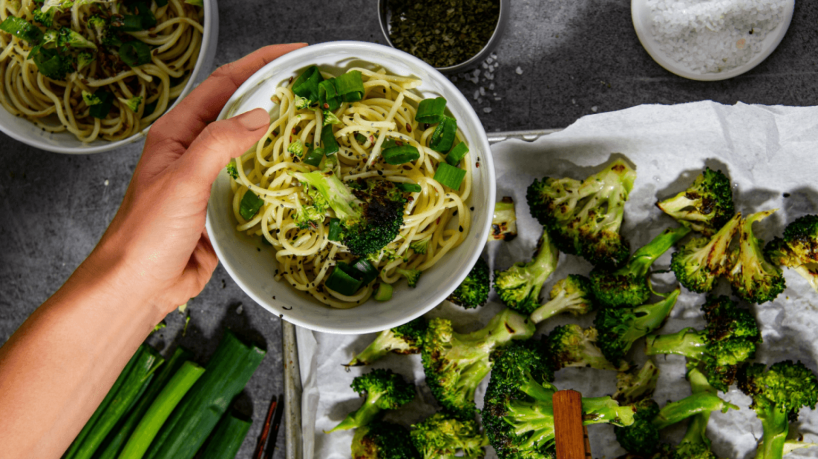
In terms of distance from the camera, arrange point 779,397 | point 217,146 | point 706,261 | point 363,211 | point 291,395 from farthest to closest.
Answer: point 291,395, point 706,261, point 779,397, point 363,211, point 217,146

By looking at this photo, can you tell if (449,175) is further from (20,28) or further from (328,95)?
(20,28)

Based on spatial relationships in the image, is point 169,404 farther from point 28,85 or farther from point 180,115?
point 28,85

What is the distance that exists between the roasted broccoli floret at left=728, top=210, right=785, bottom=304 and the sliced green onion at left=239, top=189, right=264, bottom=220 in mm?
1732

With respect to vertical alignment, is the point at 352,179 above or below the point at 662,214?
above

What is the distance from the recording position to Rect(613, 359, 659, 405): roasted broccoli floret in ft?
6.37

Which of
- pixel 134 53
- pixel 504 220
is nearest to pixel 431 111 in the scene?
pixel 504 220

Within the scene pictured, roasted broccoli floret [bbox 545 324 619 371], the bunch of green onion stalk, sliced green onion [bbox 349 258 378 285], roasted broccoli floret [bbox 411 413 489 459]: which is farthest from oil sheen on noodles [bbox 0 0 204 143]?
roasted broccoli floret [bbox 545 324 619 371]

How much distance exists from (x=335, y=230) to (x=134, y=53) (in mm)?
1312

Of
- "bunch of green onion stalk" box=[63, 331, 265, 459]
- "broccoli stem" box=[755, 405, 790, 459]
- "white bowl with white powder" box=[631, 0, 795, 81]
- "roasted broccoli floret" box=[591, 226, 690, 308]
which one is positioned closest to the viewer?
"broccoli stem" box=[755, 405, 790, 459]

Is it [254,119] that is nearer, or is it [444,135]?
[254,119]

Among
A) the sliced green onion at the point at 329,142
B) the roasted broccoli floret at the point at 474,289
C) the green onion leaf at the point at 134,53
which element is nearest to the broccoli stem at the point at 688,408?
the roasted broccoli floret at the point at 474,289

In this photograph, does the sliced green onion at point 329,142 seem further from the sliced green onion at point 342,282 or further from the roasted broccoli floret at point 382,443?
the roasted broccoli floret at point 382,443

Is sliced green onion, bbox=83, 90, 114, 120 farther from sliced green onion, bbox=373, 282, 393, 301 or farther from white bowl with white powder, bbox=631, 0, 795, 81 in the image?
white bowl with white powder, bbox=631, 0, 795, 81

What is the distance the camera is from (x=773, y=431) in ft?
6.00
